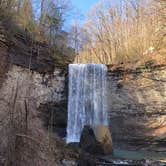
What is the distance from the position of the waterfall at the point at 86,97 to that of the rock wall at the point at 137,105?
543 millimetres

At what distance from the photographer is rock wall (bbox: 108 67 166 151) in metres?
20.2

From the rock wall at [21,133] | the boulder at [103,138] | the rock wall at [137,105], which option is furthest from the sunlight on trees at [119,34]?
the rock wall at [21,133]

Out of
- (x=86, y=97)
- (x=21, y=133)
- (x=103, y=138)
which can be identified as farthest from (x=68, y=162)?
(x=86, y=97)

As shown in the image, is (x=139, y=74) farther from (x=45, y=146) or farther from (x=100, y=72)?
(x=45, y=146)

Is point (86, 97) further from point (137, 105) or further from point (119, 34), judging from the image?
point (119, 34)

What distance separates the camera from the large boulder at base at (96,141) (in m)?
14.3

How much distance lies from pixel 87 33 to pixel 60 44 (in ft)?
28.5

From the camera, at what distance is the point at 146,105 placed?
20766 mm

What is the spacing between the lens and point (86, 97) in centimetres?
2162

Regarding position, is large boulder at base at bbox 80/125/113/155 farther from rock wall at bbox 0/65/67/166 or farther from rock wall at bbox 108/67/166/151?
rock wall at bbox 0/65/67/166

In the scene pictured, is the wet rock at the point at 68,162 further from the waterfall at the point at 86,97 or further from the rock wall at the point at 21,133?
the waterfall at the point at 86,97

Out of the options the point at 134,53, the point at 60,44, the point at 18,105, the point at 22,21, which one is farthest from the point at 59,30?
the point at 18,105

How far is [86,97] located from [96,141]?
7.38 meters

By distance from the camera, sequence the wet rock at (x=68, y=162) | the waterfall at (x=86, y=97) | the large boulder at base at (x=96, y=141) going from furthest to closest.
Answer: the waterfall at (x=86, y=97)
the large boulder at base at (x=96, y=141)
the wet rock at (x=68, y=162)
